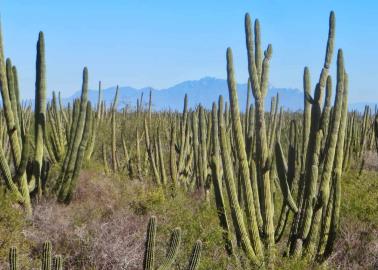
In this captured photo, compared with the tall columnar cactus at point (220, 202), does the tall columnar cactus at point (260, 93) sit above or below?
above

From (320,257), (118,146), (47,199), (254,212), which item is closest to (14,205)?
(47,199)

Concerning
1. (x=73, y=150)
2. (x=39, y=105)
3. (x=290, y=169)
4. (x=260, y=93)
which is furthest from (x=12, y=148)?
(x=290, y=169)

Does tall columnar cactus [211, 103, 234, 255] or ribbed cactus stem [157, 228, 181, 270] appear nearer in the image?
ribbed cactus stem [157, 228, 181, 270]

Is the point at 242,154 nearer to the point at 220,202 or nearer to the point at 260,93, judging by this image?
the point at 260,93

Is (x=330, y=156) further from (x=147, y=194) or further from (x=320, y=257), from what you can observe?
(x=147, y=194)

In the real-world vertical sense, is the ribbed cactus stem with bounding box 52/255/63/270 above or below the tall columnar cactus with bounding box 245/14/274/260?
below

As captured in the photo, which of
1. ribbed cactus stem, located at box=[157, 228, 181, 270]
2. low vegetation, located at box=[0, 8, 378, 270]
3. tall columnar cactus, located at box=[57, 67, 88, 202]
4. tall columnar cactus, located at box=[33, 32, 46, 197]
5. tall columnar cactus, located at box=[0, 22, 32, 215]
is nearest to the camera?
ribbed cactus stem, located at box=[157, 228, 181, 270]

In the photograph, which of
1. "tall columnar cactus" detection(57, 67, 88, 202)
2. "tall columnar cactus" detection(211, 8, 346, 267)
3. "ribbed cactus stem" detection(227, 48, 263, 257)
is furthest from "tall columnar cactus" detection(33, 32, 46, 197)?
"ribbed cactus stem" detection(227, 48, 263, 257)

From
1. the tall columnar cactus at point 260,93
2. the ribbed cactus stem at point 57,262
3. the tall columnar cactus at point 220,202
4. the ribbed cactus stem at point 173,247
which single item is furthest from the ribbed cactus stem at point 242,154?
the ribbed cactus stem at point 57,262

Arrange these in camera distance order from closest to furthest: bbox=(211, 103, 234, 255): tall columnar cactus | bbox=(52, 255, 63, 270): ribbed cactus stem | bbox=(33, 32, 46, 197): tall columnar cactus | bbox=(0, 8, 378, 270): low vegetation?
bbox=(52, 255, 63, 270): ribbed cactus stem, bbox=(0, 8, 378, 270): low vegetation, bbox=(211, 103, 234, 255): tall columnar cactus, bbox=(33, 32, 46, 197): tall columnar cactus

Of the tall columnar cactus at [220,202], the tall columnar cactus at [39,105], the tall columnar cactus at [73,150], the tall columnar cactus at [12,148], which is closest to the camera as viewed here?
the tall columnar cactus at [220,202]

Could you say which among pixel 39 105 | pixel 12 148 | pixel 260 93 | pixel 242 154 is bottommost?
pixel 12 148

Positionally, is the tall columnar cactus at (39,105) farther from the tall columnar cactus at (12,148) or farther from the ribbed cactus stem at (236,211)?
the ribbed cactus stem at (236,211)

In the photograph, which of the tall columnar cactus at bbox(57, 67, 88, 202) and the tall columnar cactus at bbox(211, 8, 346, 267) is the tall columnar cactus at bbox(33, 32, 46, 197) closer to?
the tall columnar cactus at bbox(57, 67, 88, 202)
